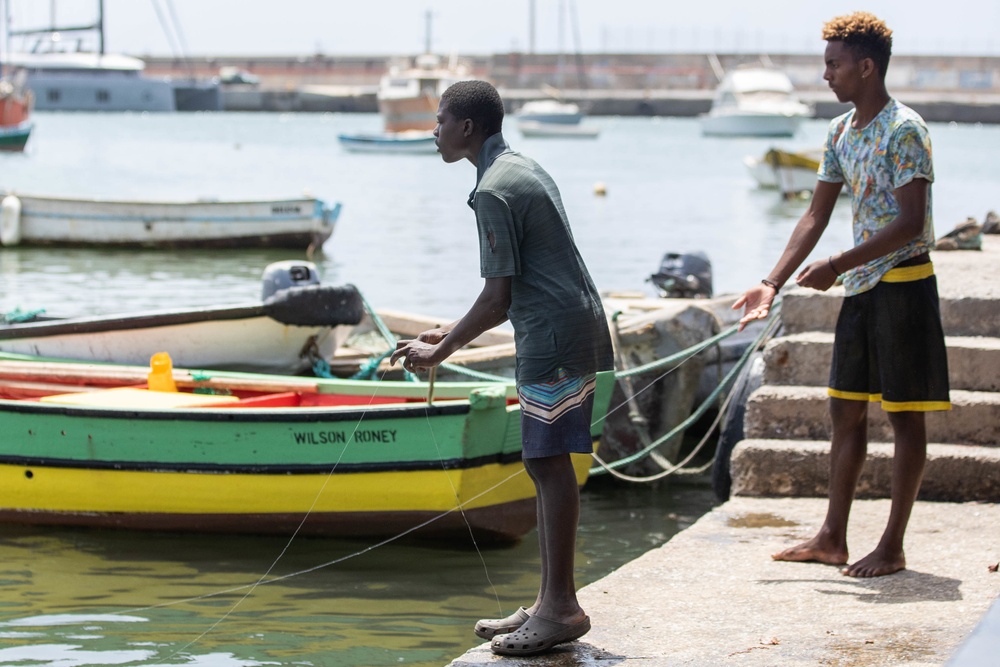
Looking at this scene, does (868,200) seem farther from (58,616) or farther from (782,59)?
(782,59)

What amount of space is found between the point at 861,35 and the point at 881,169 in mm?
489

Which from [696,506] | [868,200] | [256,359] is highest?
[868,200]

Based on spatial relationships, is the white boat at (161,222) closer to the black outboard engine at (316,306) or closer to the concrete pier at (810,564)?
the black outboard engine at (316,306)

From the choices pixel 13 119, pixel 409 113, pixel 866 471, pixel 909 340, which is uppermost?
pixel 409 113

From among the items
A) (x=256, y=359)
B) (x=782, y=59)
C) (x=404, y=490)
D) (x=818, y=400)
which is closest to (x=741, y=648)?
(x=818, y=400)

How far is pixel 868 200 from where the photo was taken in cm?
503

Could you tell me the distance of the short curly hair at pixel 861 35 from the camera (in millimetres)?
4938

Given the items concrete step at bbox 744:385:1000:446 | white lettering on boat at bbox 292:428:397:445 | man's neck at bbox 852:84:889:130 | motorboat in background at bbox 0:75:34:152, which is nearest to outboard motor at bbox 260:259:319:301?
white lettering on boat at bbox 292:428:397:445

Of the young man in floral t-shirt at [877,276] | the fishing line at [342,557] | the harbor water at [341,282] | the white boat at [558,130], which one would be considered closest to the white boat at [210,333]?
the fishing line at [342,557]

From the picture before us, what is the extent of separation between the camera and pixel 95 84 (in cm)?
11569

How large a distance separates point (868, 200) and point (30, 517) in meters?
5.71

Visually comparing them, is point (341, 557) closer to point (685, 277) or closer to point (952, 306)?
point (952, 306)

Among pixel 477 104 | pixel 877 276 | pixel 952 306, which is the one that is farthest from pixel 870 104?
pixel 952 306

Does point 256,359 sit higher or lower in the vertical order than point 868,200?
lower
